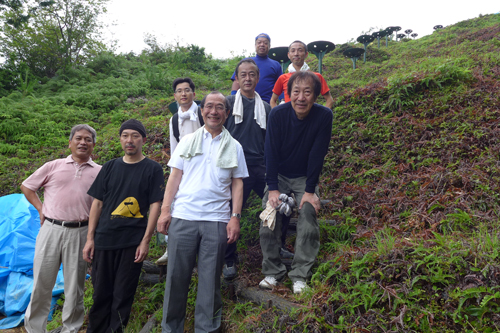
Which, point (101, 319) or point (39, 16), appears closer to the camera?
point (101, 319)

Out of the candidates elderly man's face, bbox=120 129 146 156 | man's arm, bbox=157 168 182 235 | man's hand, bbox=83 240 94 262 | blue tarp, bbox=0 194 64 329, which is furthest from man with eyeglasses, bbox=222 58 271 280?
blue tarp, bbox=0 194 64 329

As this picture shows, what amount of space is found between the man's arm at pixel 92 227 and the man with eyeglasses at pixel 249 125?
1558 millimetres

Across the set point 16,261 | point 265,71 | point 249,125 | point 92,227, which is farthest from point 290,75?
point 16,261

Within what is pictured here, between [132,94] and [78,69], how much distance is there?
4.43m

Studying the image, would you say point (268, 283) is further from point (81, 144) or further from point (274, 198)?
point (81, 144)

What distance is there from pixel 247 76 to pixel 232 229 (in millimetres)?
2016

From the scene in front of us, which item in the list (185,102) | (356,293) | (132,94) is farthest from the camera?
(132,94)

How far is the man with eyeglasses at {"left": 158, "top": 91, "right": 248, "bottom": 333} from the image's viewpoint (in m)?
2.92

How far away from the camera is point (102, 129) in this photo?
10516mm

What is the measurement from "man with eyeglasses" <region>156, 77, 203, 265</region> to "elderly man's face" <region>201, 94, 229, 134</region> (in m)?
1.06

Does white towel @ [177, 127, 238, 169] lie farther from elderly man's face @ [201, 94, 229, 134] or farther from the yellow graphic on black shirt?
the yellow graphic on black shirt

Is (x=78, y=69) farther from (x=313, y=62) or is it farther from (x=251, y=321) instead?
(x=251, y=321)

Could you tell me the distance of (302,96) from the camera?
324 cm

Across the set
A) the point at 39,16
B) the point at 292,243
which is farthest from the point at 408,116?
the point at 39,16
